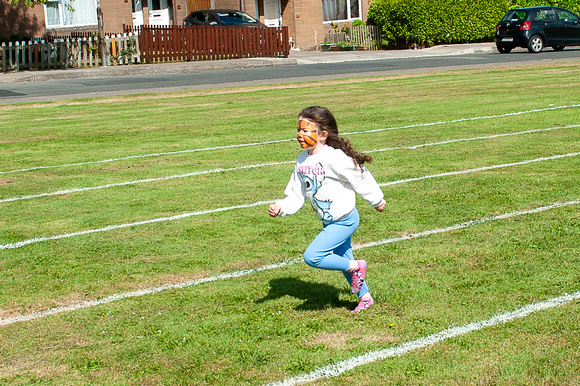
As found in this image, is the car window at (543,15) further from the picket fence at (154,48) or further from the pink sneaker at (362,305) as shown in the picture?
the pink sneaker at (362,305)

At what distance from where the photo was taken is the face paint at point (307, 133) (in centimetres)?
485

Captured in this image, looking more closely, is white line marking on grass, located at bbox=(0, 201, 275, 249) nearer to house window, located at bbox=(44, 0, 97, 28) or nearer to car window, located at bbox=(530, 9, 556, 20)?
car window, located at bbox=(530, 9, 556, 20)

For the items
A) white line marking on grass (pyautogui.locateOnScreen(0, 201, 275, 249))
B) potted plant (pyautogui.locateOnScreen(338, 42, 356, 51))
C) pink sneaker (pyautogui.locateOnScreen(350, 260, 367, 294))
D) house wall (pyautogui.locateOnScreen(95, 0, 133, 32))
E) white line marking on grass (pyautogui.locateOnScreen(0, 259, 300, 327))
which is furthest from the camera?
house wall (pyautogui.locateOnScreen(95, 0, 133, 32))

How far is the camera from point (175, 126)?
1405cm

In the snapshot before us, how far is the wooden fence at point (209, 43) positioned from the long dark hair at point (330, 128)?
94.4ft

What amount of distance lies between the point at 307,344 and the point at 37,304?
2033 mm

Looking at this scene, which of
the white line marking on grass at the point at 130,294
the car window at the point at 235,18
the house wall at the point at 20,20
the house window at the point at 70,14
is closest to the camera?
the white line marking on grass at the point at 130,294

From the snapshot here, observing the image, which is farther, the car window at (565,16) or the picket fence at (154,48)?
the car window at (565,16)

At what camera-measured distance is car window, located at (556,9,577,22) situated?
105 feet

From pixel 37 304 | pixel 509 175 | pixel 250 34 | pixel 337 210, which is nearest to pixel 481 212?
pixel 509 175

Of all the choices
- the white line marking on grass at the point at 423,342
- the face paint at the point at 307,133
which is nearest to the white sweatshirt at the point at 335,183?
the face paint at the point at 307,133

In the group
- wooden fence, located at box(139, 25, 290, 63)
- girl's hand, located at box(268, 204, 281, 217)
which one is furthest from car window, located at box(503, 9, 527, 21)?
girl's hand, located at box(268, 204, 281, 217)

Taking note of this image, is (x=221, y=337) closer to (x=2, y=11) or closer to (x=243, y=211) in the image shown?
(x=243, y=211)

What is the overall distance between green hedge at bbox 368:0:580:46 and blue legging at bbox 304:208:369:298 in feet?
118
